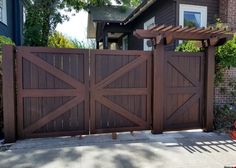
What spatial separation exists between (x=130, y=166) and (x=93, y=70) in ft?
7.98

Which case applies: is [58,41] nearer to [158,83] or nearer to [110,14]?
[110,14]

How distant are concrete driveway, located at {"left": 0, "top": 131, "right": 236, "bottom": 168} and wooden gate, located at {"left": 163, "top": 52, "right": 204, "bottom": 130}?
45 centimetres

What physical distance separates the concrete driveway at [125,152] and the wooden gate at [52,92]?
314 millimetres

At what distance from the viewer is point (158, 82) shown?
20.2 ft

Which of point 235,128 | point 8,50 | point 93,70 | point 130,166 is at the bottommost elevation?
point 130,166

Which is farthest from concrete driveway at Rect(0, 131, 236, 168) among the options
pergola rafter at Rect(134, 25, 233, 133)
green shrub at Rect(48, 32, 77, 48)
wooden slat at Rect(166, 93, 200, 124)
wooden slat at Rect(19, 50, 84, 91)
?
green shrub at Rect(48, 32, 77, 48)

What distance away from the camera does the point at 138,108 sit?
20.5 ft

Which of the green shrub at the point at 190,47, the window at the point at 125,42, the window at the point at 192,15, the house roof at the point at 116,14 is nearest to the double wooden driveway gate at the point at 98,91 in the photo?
the green shrub at the point at 190,47

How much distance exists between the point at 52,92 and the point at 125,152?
2077 millimetres

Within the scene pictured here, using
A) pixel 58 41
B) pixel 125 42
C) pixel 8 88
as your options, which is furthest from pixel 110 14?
pixel 8 88

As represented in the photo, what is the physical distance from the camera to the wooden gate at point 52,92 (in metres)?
5.56

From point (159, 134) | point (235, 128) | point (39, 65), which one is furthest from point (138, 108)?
point (235, 128)

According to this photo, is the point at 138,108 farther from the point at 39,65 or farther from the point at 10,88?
the point at 10,88

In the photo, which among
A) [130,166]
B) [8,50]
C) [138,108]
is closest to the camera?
[130,166]
